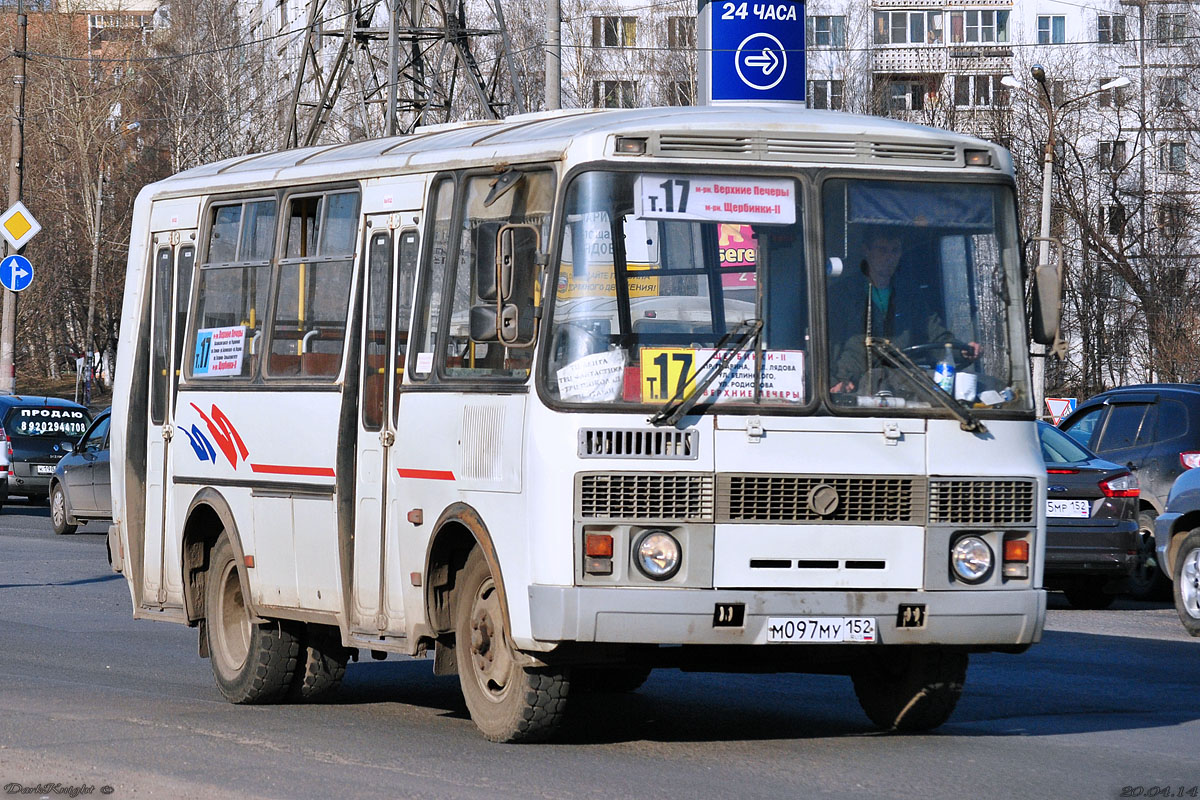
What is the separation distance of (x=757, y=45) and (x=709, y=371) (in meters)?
15.2

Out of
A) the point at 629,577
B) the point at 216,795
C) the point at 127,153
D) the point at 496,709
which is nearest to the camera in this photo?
the point at 216,795

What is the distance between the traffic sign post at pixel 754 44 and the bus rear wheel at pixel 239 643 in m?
12.7

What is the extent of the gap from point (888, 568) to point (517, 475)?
1605mm

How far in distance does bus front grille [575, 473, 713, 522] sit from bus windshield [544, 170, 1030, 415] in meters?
0.33

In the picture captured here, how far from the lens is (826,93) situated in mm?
67438

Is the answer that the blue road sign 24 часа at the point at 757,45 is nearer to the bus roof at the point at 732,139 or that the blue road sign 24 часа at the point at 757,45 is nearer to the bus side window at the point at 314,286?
the bus side window at the point at 314,286

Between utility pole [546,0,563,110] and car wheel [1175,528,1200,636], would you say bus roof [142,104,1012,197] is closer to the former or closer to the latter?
car wheel [1175,528,1200,636]

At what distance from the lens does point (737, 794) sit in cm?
774

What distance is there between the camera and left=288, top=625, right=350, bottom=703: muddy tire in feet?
36.0

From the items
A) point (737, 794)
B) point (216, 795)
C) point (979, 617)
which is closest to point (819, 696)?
point (979, 617)

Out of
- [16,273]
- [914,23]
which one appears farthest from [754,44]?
[914,23]

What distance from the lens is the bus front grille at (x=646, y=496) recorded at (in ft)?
27.4

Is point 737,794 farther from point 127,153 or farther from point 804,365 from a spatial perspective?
point 127,153

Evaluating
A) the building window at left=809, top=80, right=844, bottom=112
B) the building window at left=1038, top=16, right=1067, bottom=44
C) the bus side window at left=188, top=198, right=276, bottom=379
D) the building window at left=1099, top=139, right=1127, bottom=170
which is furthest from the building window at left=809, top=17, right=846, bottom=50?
the bus side window at left=188, top=198, right=276, bottom=379
